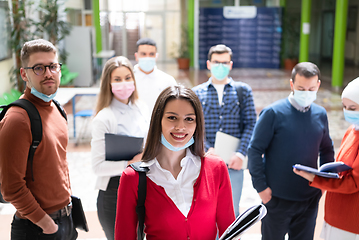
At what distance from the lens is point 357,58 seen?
741 inches

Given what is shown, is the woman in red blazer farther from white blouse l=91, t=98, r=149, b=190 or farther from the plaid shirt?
the plaid shirt

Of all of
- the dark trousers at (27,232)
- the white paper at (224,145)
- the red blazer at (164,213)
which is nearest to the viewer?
the red blazer at (164,213)

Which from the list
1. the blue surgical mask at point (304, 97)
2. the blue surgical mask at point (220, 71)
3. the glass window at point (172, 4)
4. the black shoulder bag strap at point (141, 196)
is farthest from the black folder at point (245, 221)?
A: the glass window at point (172, 4)

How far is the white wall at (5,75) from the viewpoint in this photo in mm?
7621

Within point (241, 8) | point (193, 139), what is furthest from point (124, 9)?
point (193, 139)

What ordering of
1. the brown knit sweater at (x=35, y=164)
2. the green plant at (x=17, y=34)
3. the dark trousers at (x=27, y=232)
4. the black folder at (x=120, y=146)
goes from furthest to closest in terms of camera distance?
1. the green plant at (x=17, y=34)
2. the black folder at (x=120, y=146)
3. the dark trousers at (x=27, y=232)
4. the brown knit sweater at (x=35, y=164)

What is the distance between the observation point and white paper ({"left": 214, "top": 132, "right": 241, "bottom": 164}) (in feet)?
10.5

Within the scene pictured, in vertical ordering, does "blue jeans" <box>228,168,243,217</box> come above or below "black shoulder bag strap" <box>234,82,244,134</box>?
below

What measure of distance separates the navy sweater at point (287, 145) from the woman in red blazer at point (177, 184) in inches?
40.1

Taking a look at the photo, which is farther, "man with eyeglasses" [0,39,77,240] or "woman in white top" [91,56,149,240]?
"woman in white top" [91,56,149,240]

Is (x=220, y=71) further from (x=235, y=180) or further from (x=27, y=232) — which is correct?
(x=27, y=232)

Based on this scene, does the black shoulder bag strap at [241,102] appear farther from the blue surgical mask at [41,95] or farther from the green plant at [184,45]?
the green plant at [184,45]

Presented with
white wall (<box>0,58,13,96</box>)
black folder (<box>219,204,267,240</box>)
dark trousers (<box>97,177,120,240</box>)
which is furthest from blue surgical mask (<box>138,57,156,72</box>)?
white wall (<box>0,58,13,96</box>)

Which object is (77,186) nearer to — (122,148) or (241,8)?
(122,148)
